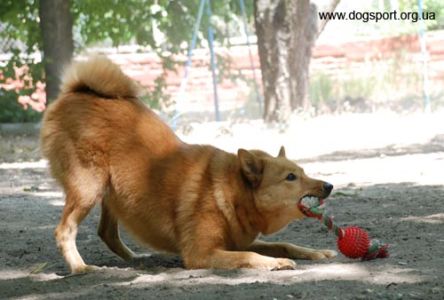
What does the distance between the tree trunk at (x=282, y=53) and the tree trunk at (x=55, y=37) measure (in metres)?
3.46

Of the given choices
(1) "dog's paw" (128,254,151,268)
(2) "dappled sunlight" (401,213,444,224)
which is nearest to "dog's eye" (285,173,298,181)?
(1) "dog's paw" (128,254,151,268)

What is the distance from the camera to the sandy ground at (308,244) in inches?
193

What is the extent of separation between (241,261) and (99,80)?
5.37 feet

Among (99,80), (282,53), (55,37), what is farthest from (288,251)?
(55,37)

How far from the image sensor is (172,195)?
5852mm

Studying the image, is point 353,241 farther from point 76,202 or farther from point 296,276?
point 76,202

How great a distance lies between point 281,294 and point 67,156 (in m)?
1.99

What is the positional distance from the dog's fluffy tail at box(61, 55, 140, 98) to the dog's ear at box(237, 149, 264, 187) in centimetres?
103

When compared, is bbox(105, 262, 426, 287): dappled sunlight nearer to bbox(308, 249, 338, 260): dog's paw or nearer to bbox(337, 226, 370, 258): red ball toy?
bbox(337, 226, 370, 258): red ball toy

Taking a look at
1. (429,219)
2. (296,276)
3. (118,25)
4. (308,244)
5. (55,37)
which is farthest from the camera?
(118,25)

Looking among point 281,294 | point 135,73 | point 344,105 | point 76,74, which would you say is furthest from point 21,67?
point 281,294

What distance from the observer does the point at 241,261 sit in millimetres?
5516

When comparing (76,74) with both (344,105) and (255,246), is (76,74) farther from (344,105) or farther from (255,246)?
(344,105)

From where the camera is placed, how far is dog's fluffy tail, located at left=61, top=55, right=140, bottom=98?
20.3ft
